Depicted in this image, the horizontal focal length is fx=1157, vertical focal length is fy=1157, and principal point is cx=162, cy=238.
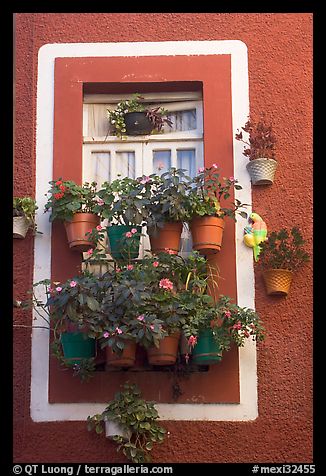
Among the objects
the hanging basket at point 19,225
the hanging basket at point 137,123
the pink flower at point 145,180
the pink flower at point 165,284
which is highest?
the hanging basket at point 137,123

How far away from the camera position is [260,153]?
9234 mm

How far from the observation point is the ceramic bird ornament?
29.8ft

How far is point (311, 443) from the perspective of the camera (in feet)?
28.2

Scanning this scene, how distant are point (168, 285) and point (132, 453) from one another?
1.25m

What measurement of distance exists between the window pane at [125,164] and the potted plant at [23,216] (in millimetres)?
862

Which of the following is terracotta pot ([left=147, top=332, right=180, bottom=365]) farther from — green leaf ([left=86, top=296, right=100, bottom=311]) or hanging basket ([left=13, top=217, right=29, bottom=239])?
hanging basket ([left=13, top=217, right=29, bottom=239])

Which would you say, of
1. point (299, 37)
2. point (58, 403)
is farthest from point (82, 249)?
point (299, 37)

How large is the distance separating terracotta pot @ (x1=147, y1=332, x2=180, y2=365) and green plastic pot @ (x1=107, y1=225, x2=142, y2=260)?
0.74 metres

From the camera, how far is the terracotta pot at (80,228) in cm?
902

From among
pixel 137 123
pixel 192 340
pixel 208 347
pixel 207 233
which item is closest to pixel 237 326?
pixel 208 347

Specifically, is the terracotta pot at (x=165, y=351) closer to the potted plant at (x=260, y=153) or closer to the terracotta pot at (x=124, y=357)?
the terracotta pot at (x=124, y=357)

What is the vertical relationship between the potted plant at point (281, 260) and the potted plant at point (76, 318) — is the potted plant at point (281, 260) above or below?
above

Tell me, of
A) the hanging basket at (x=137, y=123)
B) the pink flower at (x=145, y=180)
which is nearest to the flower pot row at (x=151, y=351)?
the pink flower at (x=145, y=180)

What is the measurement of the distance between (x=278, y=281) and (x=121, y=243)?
4.07 ft
